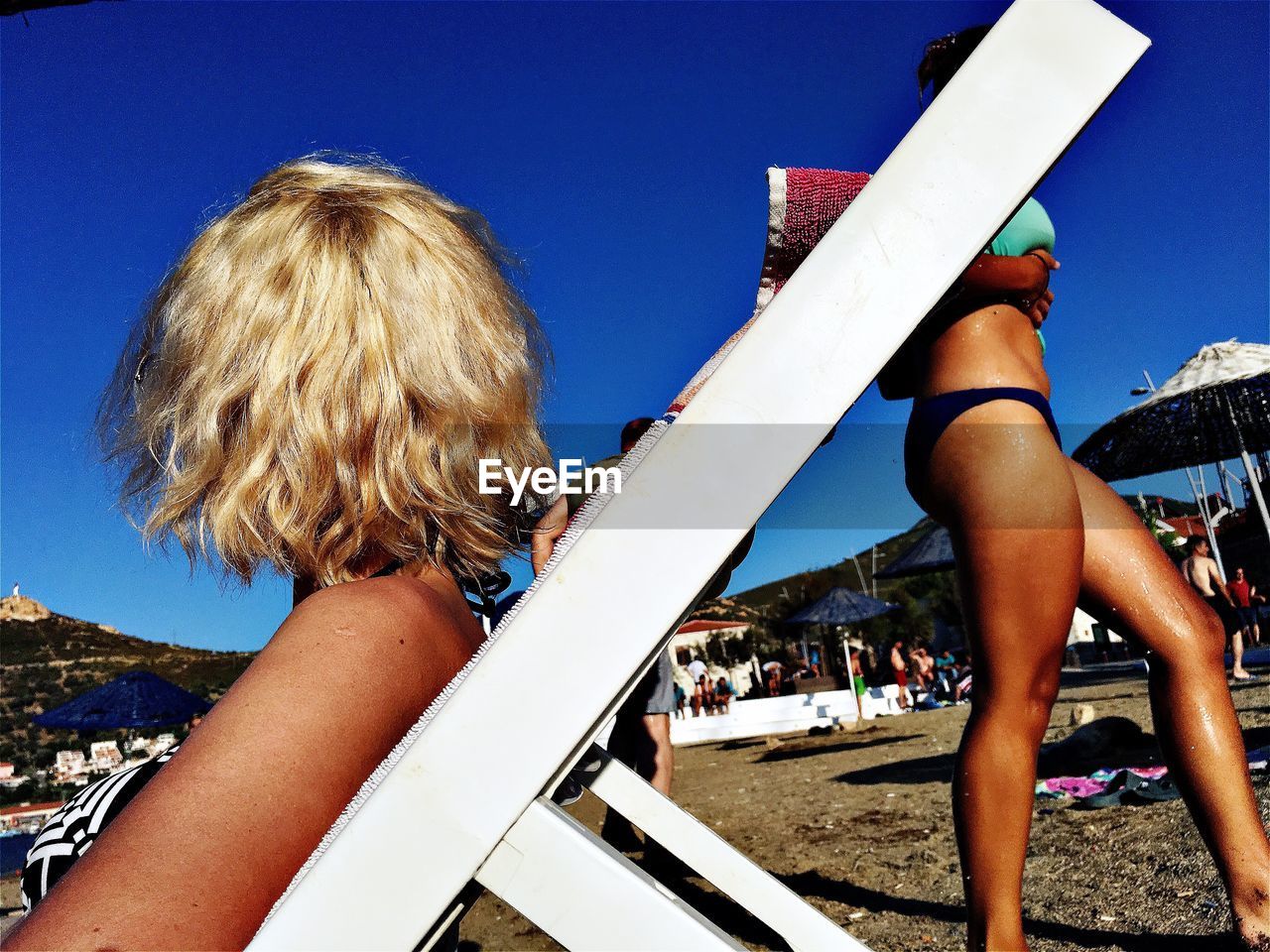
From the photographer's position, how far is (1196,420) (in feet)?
28.9

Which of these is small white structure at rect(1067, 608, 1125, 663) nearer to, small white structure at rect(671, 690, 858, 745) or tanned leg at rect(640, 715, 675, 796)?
small white structure at rect(671, 690, 858, 745)

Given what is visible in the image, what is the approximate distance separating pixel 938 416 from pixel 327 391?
1042 millimetres

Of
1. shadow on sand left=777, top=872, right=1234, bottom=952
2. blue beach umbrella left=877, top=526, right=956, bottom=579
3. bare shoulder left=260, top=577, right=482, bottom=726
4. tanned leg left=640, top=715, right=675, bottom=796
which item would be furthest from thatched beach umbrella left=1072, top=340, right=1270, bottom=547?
bare shoulder left=260, top=577, right=482, bottom=726

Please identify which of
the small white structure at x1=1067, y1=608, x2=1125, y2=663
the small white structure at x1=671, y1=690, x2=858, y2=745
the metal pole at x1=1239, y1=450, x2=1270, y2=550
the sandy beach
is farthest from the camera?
the small white structure at x1=1067, y1=608, x2=1125, y2=663

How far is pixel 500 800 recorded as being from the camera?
1.65 feet

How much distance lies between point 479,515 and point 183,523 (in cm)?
35

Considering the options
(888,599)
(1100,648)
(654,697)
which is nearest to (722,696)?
(1100,648)

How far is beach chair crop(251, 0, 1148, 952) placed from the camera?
1.65 feet

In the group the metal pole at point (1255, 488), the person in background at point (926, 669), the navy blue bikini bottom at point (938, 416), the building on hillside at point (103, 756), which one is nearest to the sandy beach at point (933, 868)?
the navy blue bikini bottom at point (938, 416)

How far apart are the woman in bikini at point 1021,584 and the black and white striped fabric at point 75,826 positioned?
115cm

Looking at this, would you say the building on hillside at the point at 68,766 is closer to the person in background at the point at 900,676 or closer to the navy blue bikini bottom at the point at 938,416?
the person in background at the point at 900,676

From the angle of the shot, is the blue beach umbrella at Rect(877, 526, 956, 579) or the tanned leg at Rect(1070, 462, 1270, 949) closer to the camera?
the tanned leg at Rect(1070, 462, 1270, 949)

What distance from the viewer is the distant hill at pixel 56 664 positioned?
31.5 metres

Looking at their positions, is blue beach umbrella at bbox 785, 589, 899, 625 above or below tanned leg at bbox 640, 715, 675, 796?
above
